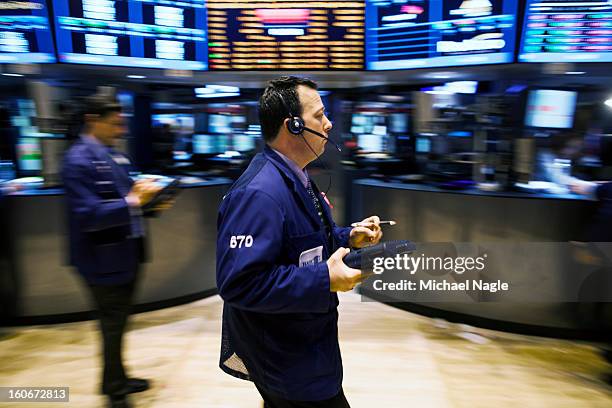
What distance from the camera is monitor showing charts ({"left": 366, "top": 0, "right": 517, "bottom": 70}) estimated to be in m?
3.47

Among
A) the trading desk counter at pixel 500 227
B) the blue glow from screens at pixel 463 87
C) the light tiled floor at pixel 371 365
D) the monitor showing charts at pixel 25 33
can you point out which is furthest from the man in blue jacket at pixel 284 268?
the blue glow from screens at pixel 463 87

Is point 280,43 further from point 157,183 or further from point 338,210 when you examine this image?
point 338,210

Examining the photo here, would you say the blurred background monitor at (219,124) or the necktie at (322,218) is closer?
the necktie at (322,218)

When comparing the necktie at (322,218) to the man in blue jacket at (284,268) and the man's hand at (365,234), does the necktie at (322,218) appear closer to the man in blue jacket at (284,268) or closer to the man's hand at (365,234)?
the man in blue jacket at (284,268)

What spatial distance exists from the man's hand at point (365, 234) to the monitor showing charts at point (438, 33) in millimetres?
2502

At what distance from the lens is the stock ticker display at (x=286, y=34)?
386cm

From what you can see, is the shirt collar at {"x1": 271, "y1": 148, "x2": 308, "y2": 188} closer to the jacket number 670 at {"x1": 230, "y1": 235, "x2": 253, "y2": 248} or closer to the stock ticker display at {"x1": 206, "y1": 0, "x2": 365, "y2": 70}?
the jacket number 670 at {"x1": 230, "y1": 235, "x2": 253, "y2": 248}

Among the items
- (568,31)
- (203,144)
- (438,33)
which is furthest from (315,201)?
(203,144)

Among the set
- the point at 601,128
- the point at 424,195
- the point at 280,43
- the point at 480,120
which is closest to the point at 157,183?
the point at 280,43

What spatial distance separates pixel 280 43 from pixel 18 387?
3.06 m

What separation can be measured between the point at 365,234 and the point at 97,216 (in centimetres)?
133

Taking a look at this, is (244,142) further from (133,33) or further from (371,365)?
(371,365)

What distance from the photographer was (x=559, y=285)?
3.52 m

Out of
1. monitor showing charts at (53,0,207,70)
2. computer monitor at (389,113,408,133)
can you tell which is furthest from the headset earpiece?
computer monitor at (389,113,408,133)
